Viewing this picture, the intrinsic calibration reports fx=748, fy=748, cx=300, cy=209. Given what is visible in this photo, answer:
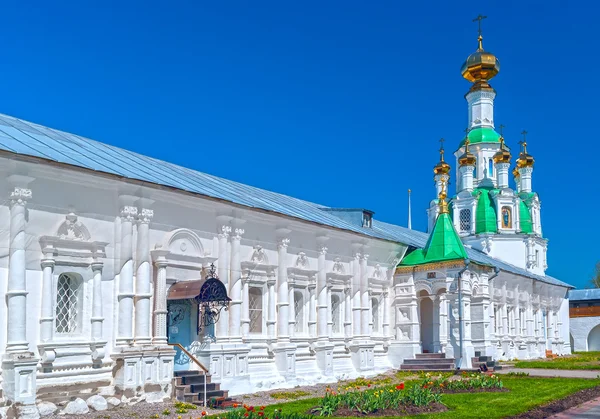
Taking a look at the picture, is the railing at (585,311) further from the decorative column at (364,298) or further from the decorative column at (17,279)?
the decorative column at (17,279)

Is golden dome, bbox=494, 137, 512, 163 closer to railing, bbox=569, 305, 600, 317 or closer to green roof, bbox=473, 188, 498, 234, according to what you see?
green roof, bbox=473, 188, 498, 234

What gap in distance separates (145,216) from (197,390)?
10.6ft

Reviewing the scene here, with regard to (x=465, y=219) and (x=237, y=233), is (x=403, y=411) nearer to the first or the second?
(x=237, y=233)

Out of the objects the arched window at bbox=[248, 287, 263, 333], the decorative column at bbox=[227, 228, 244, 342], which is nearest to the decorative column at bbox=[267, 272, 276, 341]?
the arched window at bbox=[248, 287, 263, 333]

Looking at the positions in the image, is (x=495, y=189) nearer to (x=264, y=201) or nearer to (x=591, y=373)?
(x=591, y=373)

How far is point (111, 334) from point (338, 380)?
7.57 meters

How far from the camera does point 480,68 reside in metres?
35.8

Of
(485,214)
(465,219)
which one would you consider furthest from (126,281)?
(465,219)

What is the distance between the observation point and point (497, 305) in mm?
28062

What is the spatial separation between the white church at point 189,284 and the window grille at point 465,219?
12.5m

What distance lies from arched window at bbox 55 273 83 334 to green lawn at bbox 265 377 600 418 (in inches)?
135

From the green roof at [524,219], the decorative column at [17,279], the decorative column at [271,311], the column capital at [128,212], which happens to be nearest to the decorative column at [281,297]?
the decorative column at [271,311]

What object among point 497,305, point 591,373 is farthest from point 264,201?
point 497,305

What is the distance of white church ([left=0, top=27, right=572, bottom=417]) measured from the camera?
11219 millimetres
